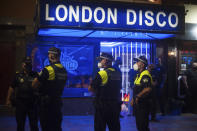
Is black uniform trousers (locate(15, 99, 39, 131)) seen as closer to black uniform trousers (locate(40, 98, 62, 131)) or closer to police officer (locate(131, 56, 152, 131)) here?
black uniform trousers (locate(40, 98, 62, 131))

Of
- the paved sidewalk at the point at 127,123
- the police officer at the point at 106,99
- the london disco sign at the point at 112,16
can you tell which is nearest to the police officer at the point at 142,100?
the police officer at the point at 106,99

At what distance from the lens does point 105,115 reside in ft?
18.5

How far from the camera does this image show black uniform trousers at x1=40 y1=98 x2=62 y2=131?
5129 mm

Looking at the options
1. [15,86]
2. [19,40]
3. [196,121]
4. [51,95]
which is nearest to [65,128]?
[15,86]

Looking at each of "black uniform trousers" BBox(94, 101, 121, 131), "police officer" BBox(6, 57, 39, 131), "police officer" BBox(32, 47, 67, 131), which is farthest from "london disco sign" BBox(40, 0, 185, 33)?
"black uniform trousers" BBox(94, 101, 121, 131)

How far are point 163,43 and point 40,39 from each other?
195 inches

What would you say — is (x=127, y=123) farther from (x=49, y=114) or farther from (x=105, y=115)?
(x=49, y=114)

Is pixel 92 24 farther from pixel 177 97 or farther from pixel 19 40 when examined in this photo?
pixel 177 97

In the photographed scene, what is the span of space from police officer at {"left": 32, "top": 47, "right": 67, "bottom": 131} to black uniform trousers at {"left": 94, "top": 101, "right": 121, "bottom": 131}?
0.84m

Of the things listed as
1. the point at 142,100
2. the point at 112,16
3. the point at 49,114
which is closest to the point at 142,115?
the point at 142,100

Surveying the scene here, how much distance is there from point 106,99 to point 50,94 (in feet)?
3.91

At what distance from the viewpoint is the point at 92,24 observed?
771 centimetres

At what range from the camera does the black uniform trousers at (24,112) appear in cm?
577

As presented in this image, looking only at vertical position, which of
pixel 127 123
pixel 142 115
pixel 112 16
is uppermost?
pixel 112 16
